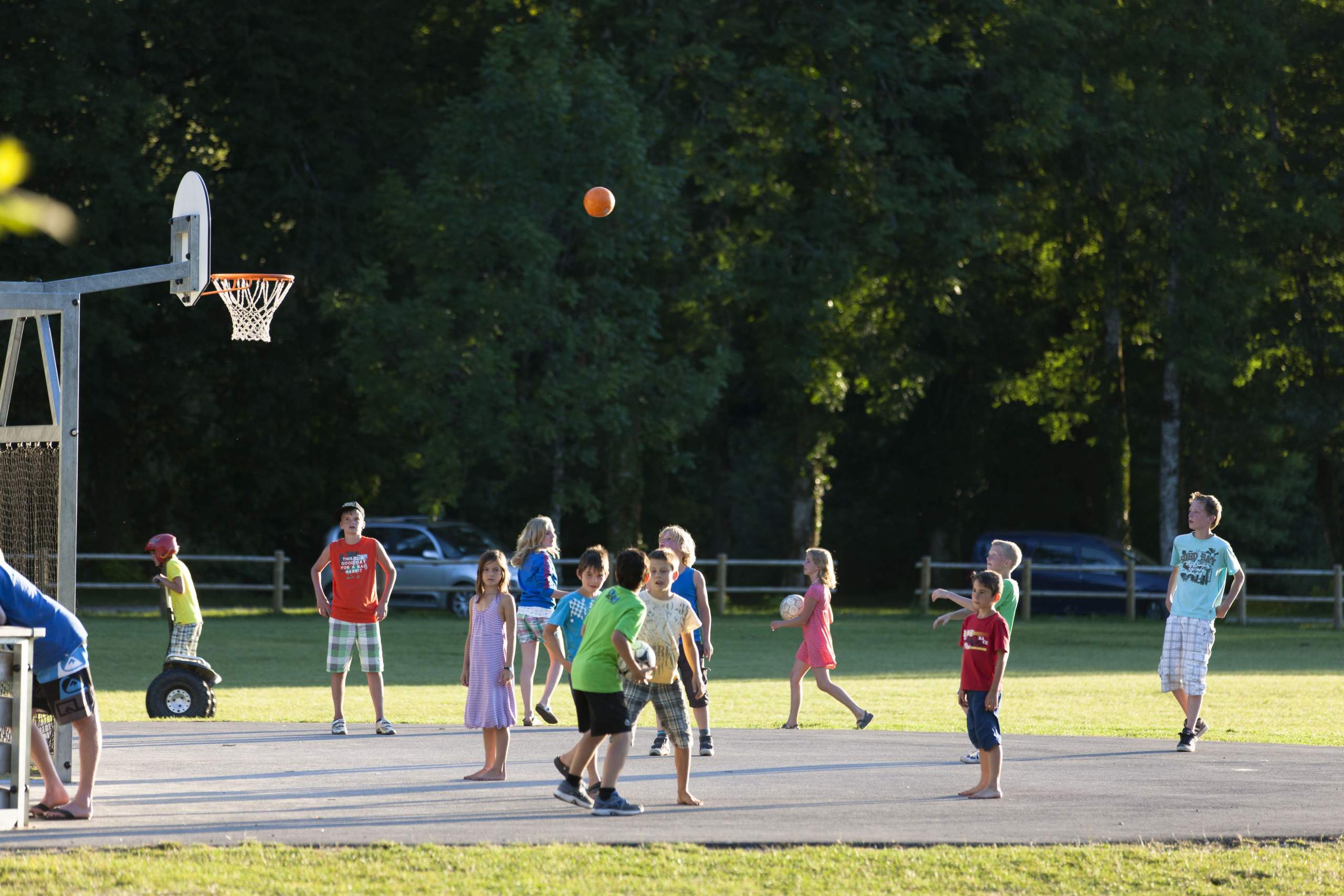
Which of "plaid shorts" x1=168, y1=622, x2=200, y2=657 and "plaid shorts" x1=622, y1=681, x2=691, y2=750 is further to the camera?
"plaid shorts" x1=168, y1=622, x2=200, y2=657

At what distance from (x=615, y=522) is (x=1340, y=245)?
16830 millimetres

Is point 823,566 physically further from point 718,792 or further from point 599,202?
point 599,202

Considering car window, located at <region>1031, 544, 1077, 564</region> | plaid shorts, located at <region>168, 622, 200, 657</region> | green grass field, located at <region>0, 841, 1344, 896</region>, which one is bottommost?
car window, located at <region>1031, 544, 1077, 564</region>

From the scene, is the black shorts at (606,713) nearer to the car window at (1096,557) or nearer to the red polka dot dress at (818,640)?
the red polka dot dress at (818,640)

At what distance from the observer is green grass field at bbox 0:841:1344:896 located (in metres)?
6.98

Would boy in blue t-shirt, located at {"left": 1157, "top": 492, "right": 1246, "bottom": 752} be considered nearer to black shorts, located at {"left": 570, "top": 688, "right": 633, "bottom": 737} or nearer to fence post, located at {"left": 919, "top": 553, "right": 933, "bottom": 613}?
black shorts, located at {"left": 570, "top": 688, "right": 633, "bottom": 737}

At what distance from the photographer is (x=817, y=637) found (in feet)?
43.6

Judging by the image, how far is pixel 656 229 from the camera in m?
29.8

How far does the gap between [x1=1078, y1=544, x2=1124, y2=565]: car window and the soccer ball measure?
26879 millimetres

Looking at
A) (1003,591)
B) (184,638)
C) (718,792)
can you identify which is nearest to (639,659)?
(718,792)

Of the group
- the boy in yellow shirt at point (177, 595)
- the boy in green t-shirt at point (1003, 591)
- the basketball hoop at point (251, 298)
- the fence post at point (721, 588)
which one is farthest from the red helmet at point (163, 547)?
the fence post at point (721, 588)

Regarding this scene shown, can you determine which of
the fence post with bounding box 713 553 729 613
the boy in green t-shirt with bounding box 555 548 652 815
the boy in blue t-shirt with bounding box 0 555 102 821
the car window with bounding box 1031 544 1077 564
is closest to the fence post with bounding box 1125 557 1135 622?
the car window with bounding box 1031 544 1077 564

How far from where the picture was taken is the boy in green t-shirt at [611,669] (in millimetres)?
8758

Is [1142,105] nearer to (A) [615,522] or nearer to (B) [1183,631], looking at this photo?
(A) [615,522]
